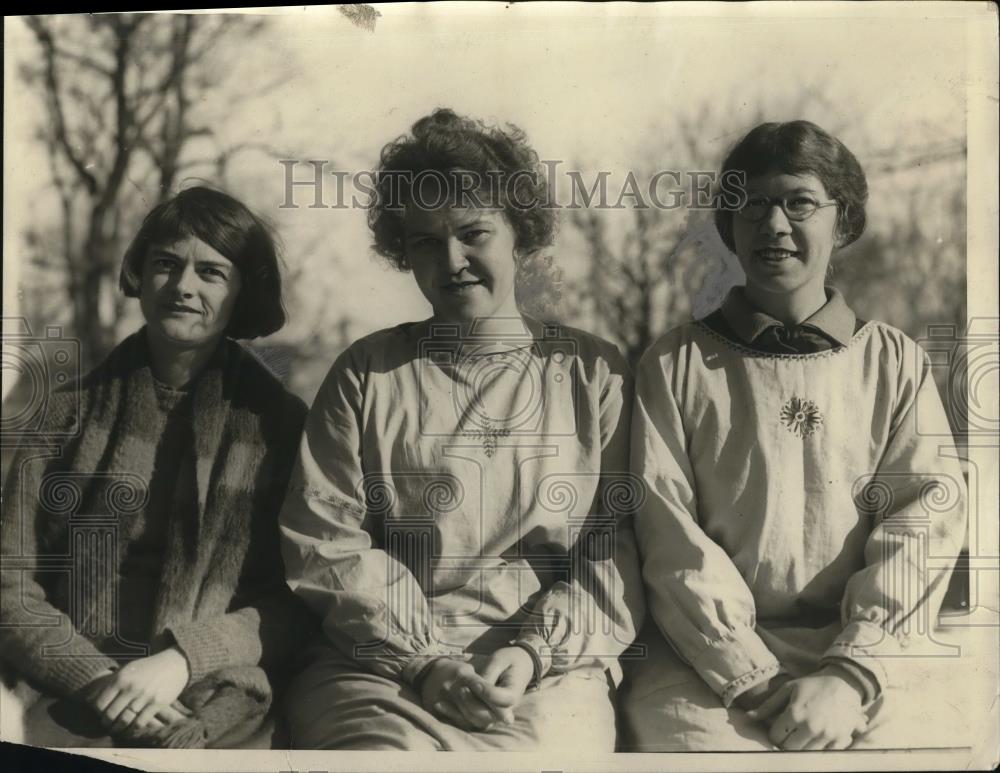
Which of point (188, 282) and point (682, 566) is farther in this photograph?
point (188, 282)

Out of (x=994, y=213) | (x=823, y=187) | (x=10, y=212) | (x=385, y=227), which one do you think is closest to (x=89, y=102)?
(x=10, y=212)

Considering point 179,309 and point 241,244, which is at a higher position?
point 241,244

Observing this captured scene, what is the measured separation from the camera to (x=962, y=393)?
3164mm

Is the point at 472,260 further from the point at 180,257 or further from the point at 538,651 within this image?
the point at 538,651

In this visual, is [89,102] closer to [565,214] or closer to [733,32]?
[565,214]

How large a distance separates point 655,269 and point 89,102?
150cm

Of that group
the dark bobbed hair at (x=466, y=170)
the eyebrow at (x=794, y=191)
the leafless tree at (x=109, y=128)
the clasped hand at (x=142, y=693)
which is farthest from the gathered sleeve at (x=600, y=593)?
the leafless tree at (x=109, y=128)

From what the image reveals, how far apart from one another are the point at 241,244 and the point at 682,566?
134 centimetres

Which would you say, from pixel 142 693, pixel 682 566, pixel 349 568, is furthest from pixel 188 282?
pixel 682 566

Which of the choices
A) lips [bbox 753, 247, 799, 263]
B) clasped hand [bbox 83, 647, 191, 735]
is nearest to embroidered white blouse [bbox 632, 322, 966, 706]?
lips [bbox 753, 247, 799, 263]

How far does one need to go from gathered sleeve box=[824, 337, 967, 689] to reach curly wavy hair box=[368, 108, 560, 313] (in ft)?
2.92

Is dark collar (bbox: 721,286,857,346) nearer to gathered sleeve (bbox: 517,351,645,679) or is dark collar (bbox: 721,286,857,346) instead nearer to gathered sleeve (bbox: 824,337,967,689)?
gathered sleeve (bbox: 824,337,967,689)

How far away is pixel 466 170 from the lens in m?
3.18

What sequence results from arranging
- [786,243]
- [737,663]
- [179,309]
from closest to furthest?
[737,663] → [786,243] → [179,309]
